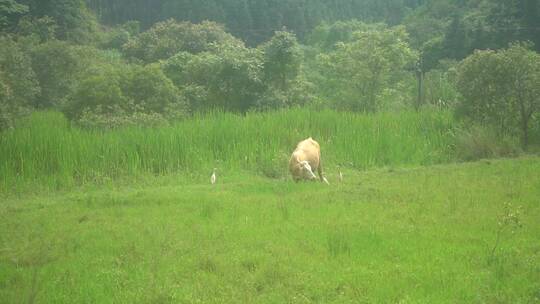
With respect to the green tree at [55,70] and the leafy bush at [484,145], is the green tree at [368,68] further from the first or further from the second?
the green tree at [55,70]

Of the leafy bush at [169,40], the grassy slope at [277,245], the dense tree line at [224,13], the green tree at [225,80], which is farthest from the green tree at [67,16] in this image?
the grassy slope at [277,245]

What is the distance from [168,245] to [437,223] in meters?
3.23

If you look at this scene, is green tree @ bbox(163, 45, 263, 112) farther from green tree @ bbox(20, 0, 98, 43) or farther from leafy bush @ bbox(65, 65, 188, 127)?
green tree @ bbox(20, 0, 98, 43)

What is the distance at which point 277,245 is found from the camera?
6004 millimetres

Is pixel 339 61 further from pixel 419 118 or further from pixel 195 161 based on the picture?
pixel 195 161

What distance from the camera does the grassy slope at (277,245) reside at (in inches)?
191

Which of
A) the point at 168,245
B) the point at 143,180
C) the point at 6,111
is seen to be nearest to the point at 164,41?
the point at 6,111

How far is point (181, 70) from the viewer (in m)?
17.3

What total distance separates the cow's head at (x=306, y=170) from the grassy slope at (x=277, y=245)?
1.36ft

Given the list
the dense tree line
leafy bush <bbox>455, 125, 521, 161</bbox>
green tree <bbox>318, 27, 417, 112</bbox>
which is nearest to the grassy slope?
leafy bush <bbox>455, 125, 521, 161</bbox>

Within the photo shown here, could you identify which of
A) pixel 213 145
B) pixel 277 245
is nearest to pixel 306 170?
pixel 213 145

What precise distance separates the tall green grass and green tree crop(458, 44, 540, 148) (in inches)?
42.7

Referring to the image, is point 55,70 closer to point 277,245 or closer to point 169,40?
point 169,40

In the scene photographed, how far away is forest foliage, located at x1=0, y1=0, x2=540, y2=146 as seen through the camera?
12.7 meters
